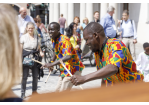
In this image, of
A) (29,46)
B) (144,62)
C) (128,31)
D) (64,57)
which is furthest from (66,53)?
(128,31)

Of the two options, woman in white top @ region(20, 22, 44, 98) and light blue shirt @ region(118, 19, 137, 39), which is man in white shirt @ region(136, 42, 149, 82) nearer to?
woman in white top @ region(20, 22, 44, 98)

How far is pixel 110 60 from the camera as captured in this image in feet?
8.66

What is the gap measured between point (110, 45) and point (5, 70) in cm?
188

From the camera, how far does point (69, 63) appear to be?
4.27m

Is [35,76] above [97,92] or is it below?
below

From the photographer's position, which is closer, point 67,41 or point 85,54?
point 67,41

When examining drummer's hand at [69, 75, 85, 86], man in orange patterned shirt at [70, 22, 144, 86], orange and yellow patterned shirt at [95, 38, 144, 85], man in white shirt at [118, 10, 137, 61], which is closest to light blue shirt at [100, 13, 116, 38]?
man in white shirt at [118, 10, 137, 61]

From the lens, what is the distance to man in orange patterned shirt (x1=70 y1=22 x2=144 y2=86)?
102 inches

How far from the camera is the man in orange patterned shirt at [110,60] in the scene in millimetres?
2600

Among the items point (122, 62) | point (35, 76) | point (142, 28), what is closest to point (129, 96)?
point (122, 62)

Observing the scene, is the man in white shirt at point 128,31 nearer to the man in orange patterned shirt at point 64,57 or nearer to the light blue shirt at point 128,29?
the light blue shirt at point 128,29

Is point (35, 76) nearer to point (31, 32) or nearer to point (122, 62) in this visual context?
point (31, 32)

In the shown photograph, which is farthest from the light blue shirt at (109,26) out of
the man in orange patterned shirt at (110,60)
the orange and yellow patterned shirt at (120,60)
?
the orange and yellow patterned shirt at (120,60)

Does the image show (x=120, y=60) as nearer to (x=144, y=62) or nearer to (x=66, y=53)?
(x=66, y=53)
